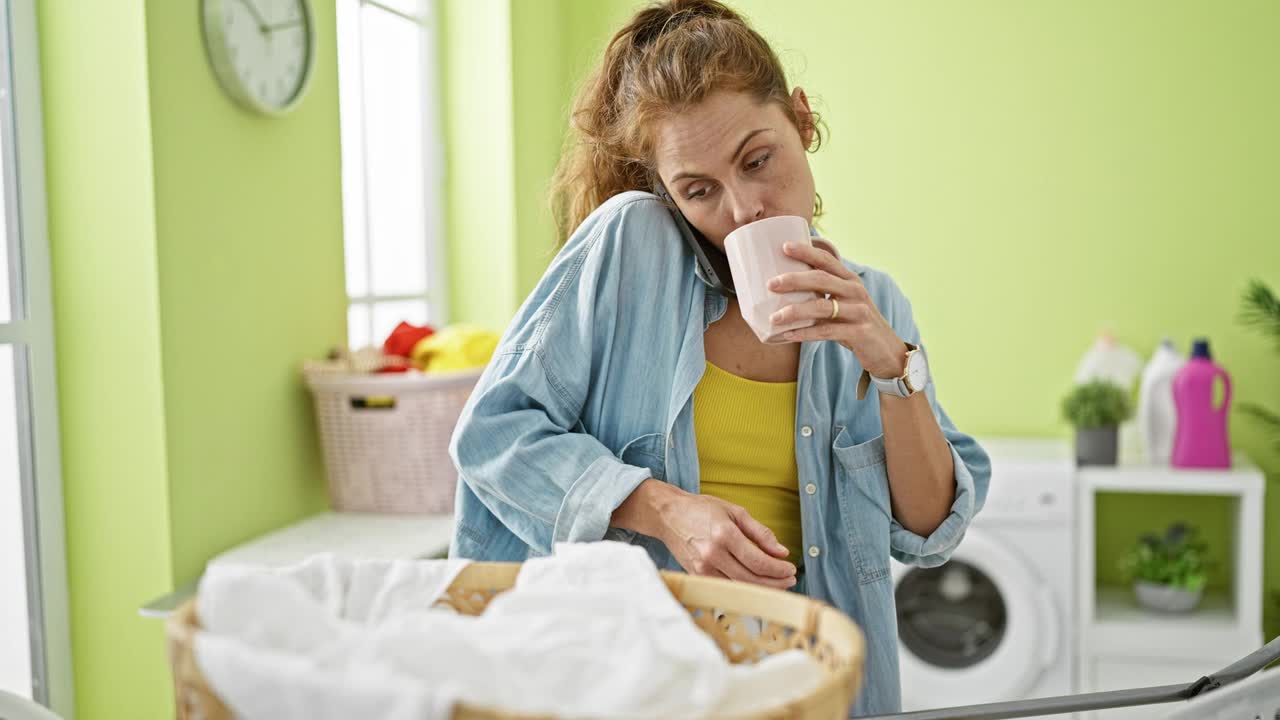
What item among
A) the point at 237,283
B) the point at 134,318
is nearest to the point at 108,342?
the point at 134,318

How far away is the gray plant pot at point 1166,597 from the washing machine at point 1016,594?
26 cm

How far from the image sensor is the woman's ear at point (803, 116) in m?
1.08

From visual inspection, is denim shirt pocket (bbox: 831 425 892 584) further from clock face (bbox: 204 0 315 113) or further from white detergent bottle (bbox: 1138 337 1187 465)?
white detergent bottle (bbox: 1138 337 1187 465)

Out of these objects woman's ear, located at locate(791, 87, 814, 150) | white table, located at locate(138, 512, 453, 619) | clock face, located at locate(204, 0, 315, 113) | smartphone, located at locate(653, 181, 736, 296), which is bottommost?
white table, located at locate(138, 512, 453, 619)

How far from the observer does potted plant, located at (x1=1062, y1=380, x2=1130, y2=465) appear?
2891mm

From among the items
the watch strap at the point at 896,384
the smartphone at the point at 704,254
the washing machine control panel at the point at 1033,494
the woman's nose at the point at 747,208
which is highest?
the woman's nose at the point at 747,208

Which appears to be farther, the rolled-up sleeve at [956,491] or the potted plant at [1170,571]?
the potted plant at [1170,571]

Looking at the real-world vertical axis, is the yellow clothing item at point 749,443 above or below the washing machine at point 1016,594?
above

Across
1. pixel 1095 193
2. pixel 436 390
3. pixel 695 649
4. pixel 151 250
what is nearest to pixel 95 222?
pixel 151 250

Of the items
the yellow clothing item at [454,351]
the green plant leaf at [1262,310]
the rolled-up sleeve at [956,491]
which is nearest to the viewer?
the rolled-up sleeve at [956,491]

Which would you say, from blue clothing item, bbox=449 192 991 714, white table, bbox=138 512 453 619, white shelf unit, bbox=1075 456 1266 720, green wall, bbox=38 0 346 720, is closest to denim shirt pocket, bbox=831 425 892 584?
blue clothing item, bbox=449 192 991 714

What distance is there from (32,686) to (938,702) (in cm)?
208

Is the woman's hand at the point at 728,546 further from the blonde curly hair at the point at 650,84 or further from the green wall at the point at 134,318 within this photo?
the green wall at the point at 134,318

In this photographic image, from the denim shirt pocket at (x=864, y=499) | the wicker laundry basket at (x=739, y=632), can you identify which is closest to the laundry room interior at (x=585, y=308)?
the denim shirt pocket at (x=864, y=499)
